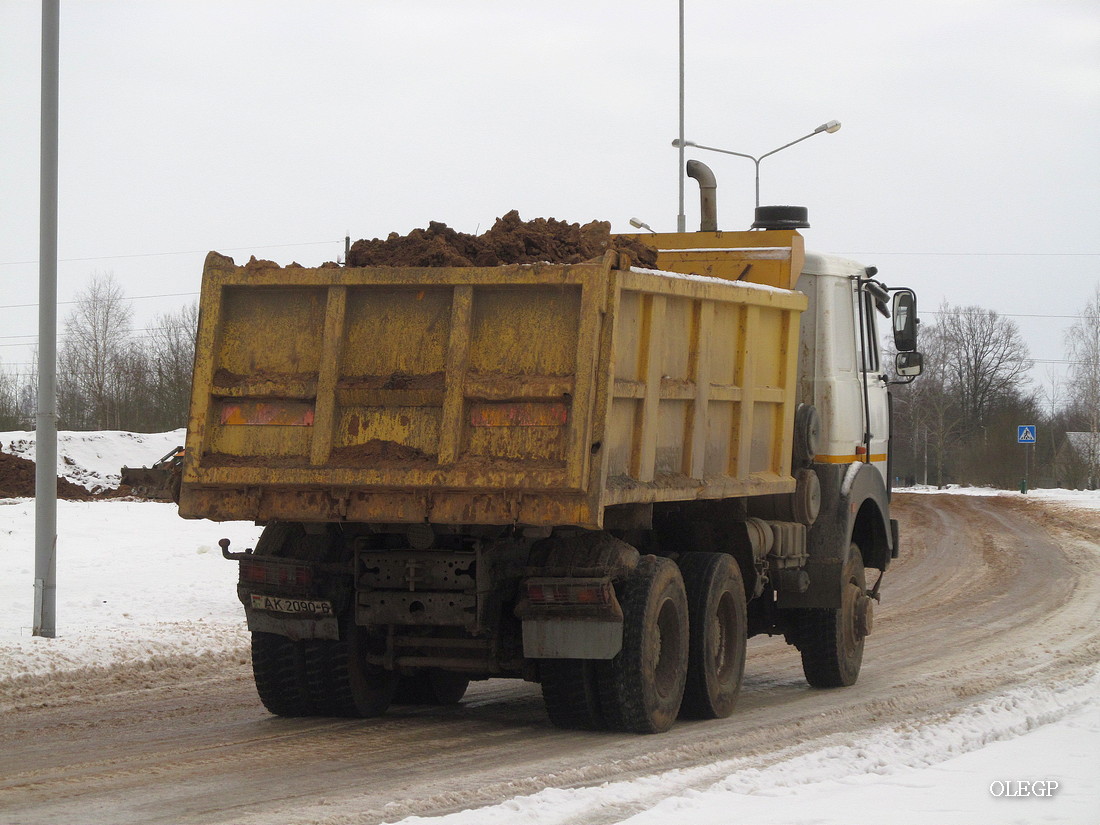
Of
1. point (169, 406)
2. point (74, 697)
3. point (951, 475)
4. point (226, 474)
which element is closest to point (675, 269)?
point (226, 474)

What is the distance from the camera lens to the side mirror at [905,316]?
11.7 m

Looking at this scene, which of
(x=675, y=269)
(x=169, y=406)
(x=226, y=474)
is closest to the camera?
(x=226, y=474)

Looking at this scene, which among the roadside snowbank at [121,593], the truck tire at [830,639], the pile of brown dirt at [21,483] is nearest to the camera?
the truck tire at [830,639]

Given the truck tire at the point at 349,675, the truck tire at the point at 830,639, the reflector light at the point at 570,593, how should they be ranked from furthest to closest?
the truck tire at the point at 830,639 → the truck tire at the point at 349,675 → the reflector light at the point at 570,593

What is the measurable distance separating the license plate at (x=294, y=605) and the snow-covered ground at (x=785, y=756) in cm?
234

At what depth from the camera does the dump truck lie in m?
7.37

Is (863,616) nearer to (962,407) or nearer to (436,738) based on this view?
(436,738)

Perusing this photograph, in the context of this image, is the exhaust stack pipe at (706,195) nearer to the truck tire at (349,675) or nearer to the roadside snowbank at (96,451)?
the truck tire at (349,675)

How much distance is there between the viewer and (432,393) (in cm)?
749

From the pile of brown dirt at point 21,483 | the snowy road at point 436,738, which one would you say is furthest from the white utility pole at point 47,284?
the pile of brown dirt at point 21,483

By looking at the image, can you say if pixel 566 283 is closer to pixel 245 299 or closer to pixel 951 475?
pixel 245 299

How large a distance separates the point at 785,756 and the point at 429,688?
10.1ft

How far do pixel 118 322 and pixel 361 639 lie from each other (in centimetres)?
6445

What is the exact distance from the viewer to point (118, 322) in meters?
69.7
